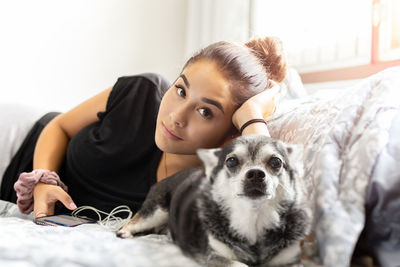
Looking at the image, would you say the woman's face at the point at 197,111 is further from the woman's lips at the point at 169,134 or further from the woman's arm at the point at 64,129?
the woman's arm at the point at 64,129

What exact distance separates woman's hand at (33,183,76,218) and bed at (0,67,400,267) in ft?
0.73

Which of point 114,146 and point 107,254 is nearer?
point 107,254

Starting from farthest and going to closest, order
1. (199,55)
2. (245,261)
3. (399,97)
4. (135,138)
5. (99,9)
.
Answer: (99,9) < (135,138) < (199,55) < (399,97) < (245,261)

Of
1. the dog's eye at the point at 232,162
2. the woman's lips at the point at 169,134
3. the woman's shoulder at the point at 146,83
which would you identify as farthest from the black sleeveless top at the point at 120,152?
the dog's eye at the point at 232,162

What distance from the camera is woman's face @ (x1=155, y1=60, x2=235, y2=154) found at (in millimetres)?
765

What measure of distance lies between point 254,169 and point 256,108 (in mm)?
300

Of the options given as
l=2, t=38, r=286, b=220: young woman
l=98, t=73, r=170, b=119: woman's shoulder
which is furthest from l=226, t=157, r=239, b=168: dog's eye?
l=98, t=73, r=170, b=119: woman's shoulder

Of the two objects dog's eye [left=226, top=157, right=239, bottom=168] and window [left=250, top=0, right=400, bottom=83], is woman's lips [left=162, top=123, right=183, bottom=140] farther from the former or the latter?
window [left=250, top=0, right=400, bottom=83]

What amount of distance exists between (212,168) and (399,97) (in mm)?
467

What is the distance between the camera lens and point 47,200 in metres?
1.06

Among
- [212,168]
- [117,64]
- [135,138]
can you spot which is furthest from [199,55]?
[117,64]

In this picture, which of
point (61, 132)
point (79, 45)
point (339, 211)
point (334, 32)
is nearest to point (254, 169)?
point (339, 211)

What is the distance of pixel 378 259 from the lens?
0.62 meters

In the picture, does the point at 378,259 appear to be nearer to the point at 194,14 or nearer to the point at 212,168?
the point at 212,168
